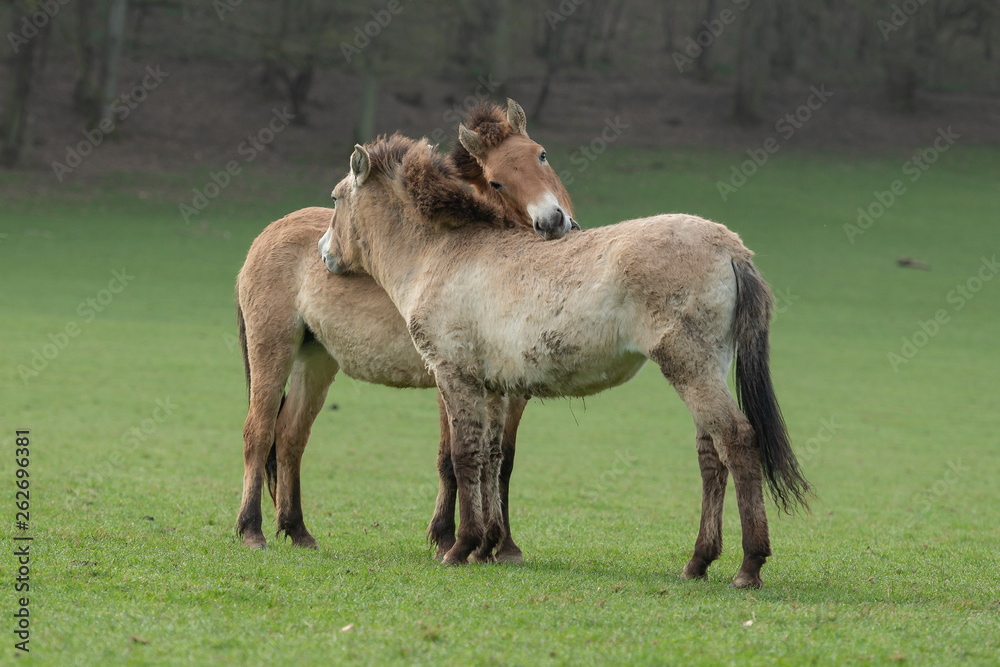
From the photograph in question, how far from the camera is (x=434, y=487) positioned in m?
11.5

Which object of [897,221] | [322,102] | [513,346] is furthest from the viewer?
[322,102]

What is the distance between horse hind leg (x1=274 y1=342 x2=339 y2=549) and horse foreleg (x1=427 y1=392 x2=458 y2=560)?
3.30 feet

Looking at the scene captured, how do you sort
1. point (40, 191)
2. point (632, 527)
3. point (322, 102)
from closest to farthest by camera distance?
point (632, 527), point (40, 191), point (322, 102)

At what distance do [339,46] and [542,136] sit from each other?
876 cm

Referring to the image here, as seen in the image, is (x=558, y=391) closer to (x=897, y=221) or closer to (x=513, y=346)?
(x=513, y=346)

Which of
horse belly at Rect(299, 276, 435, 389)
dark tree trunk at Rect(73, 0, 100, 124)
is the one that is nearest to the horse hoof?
horse belly at Rect(299, 276, 435, 389)

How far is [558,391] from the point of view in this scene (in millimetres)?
6281

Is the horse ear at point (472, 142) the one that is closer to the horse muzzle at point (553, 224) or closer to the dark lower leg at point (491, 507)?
the horse muzzle at point (553, 224)

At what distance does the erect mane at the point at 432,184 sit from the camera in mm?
6977

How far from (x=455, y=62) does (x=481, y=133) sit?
40587 millimetres

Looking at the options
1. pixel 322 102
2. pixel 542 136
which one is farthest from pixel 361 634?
pixel 322 102

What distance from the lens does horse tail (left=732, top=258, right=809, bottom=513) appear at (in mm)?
5711

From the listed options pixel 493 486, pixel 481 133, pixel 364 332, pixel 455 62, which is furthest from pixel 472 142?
pixel 455 62

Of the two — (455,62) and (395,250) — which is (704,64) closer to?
(455,62)
